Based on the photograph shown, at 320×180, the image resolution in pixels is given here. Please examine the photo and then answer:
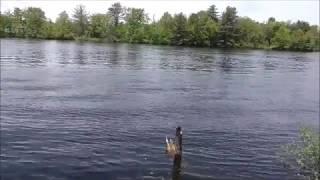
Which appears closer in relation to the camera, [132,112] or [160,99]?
[132,112]

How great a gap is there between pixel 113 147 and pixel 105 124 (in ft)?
26.0

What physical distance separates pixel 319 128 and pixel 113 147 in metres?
22.0

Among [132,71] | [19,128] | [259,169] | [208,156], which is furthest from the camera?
[132,71]

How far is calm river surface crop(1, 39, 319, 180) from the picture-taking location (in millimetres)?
35500

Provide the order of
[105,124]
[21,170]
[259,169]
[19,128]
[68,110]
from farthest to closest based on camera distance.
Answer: [68,110] → [105,124] → [19,128] → [259,169] → [21,170]

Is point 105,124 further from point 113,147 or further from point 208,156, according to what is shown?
point 208,156

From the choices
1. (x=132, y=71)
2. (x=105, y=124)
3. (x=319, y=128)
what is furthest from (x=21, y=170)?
(x=132, y=71)

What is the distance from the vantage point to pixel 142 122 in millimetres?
49062

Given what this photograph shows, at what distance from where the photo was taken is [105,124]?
47.8 meters

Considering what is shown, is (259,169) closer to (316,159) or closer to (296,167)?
(296,167)

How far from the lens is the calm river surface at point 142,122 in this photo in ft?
116

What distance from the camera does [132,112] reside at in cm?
5359

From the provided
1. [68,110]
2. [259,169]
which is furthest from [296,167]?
[68,110]

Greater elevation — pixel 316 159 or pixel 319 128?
pixel 316 159
